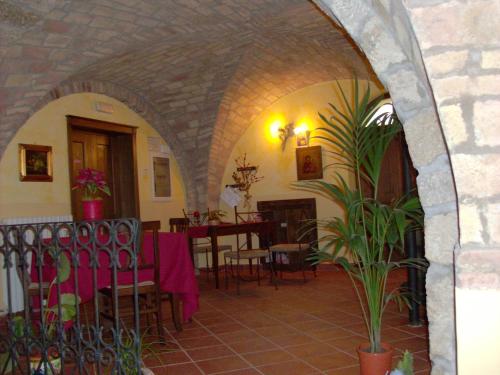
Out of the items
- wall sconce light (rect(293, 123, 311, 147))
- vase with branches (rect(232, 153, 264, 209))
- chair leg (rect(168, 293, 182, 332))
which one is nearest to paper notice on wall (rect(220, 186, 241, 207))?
vase with branches (rect(232, 153, 264, 209))

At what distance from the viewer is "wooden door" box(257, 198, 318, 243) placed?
744cm

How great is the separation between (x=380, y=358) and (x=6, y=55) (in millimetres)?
4003

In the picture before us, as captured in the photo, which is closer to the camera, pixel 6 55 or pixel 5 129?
pixel 6 55

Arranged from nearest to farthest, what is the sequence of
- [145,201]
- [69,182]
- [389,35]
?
[389,35], [69,182], [145,201]

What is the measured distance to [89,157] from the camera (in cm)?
626

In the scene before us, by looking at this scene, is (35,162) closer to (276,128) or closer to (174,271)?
(174,271)

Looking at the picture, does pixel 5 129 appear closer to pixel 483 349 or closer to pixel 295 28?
pixel 295 28

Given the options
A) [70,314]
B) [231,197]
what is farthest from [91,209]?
[231,197]

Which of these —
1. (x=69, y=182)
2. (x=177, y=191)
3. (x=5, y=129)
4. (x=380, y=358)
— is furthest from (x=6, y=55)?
(x=380, y=358)

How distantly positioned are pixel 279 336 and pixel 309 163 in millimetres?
4062

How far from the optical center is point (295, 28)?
523 centimetres

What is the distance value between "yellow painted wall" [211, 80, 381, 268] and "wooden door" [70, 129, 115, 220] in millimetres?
2001

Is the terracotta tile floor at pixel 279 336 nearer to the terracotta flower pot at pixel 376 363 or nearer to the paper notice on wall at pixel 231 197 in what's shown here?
the terracotta flower pot at pixel 376 363

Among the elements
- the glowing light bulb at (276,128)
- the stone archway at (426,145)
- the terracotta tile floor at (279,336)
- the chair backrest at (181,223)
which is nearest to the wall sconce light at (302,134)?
the glowing light bulb at (276,128)
